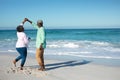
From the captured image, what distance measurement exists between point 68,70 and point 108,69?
1312 millimetres

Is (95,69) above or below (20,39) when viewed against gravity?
below

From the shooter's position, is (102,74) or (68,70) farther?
(68,70)

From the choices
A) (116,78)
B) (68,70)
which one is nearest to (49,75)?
(68,70)

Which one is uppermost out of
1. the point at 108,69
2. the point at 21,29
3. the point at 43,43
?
the point at 21,29

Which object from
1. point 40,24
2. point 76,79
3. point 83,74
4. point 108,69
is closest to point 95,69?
point 108,69

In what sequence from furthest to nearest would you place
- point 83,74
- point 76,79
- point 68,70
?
point 68,70
point 83,74
point 76,79

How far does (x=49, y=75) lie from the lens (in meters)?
6.32

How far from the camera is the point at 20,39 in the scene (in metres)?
6.73

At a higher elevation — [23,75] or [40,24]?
[40,24]

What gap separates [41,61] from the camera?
6.91 m

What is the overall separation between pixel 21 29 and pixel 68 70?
74.6 inches

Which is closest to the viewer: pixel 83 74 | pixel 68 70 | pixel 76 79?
pixel 76 79

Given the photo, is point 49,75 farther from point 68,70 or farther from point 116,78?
point 116,78

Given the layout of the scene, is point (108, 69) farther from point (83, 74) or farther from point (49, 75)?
point (49, 75)
